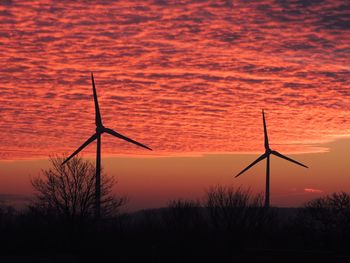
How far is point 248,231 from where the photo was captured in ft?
314

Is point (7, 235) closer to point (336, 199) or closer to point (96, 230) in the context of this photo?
point (96, 230)

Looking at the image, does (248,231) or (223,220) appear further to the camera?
(223,220)

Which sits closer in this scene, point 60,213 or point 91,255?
point 91,255

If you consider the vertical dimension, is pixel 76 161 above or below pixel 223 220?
above

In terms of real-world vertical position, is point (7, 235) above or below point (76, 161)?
below

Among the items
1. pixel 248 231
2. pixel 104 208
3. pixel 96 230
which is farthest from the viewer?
pixel 248 231

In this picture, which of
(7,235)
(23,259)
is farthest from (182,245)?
(7,235)

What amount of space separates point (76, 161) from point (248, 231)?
2668cm

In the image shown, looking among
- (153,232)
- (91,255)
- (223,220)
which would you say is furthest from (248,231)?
(91,255)


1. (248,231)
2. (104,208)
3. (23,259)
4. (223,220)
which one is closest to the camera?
(23,259)

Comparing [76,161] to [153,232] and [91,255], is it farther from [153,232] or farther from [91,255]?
[91,255]

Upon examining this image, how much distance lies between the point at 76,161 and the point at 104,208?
878cm

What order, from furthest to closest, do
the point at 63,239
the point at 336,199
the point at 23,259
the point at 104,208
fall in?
the point at 336,199 → the point at 104,208 → the point at 63,239 → the point at 23,259

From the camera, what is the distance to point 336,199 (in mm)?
129375
